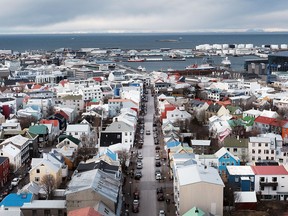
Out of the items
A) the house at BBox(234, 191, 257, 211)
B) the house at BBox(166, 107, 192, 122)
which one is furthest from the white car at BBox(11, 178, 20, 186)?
the house at BBox(166, 107, 192, 122)

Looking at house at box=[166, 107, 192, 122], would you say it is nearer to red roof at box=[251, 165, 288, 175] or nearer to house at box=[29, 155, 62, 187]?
red roof at box=[251, 165, 288, 175]

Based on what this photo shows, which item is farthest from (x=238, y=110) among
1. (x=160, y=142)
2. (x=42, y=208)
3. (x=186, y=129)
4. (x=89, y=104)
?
(x=42, y=208)

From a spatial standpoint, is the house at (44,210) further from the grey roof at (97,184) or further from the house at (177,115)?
the house at (177,115)

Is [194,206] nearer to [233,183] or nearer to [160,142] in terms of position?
[233,183]

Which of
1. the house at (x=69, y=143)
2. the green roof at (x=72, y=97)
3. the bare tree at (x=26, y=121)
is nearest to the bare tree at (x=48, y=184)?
the house at (x=69, y=143)

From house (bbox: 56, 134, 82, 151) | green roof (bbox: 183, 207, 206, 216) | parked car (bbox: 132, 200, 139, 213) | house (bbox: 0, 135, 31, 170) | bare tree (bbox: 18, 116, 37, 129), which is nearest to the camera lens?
green roof (bbox: 183, 207, 206, 216)

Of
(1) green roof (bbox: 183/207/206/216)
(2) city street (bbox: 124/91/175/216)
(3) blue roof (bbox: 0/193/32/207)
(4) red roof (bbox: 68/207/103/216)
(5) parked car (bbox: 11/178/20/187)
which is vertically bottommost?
(5) parked car (bbox: 11/178/20/187)
